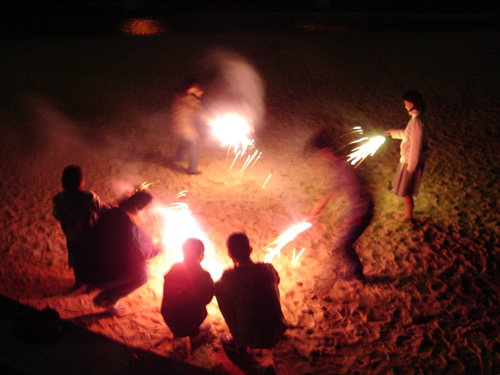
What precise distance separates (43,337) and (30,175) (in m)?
4.85

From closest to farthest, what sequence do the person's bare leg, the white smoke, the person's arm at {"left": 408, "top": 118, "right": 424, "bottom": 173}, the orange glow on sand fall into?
the person's arm at {"left": 408, "top": 118, "right": 424, "bottom": 173} < the person's bare leg < the white smoke < the orange glow on sand

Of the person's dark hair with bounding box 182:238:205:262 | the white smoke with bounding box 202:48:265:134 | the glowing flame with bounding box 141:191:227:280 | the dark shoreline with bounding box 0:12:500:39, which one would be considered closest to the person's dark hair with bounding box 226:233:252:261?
the person's dark hair with bounding box 182:238:205:262

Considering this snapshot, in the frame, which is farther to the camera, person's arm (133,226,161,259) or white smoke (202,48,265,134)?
white smoke (202,48,265,134)

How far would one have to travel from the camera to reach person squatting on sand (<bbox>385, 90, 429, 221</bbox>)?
4.87m

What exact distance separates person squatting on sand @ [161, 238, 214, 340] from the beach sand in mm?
489

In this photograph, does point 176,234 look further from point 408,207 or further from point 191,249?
point 408,207

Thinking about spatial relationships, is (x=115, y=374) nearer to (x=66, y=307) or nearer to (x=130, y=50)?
(x=66, y=307)

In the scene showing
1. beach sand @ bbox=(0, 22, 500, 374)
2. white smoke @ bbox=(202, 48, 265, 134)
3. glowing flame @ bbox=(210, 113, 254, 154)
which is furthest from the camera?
white smoke @ bbox=(202, 48, 265, 134)

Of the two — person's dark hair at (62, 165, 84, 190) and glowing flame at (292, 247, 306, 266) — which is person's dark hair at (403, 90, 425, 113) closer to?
glowing flame at (292, 247, 306, 266)

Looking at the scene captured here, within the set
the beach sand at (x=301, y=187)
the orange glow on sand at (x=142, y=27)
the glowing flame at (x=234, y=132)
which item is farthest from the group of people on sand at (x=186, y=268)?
the orange glow on sand at (x=142, y=27)

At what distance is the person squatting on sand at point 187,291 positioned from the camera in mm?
3322

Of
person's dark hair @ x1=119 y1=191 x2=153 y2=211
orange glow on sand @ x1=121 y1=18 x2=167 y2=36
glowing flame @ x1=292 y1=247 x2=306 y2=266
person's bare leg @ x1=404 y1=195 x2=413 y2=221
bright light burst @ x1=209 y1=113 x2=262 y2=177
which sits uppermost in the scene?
orange glow on sand @ x1=121 y1=18 x2=167 y2=36

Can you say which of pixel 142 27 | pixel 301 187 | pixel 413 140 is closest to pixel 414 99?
pixel 413 140

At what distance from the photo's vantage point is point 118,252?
3.74 m
